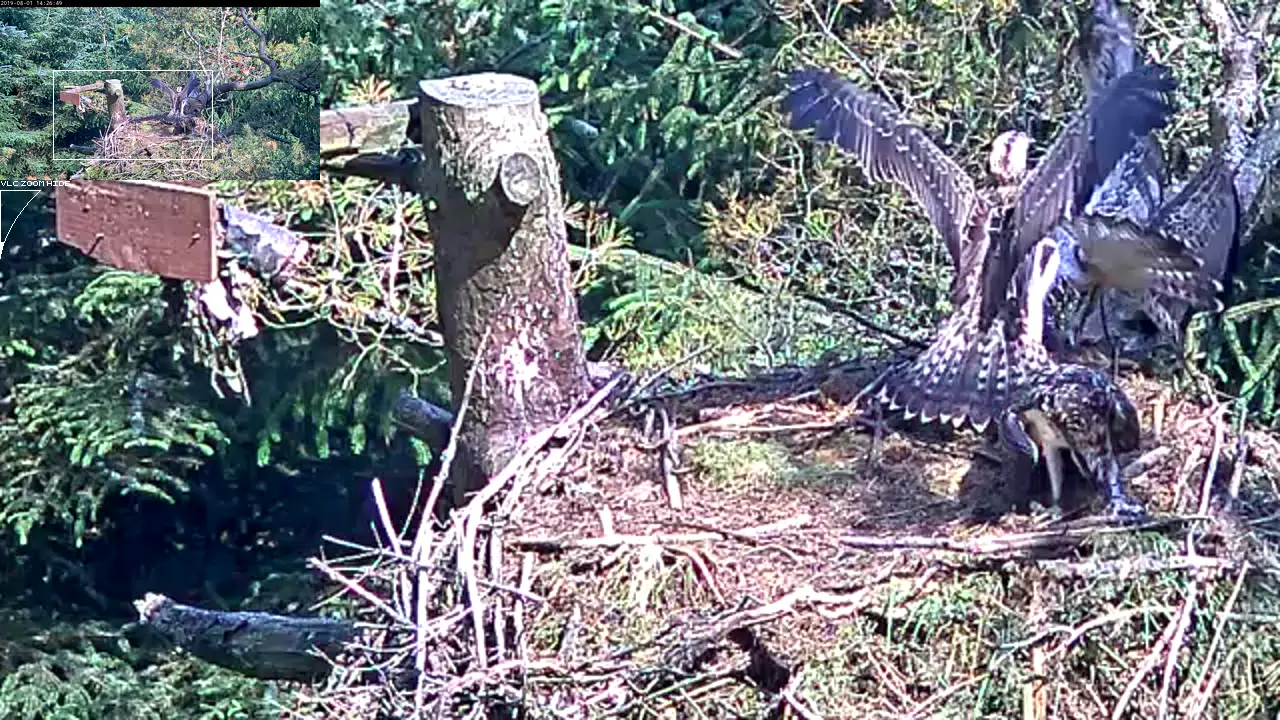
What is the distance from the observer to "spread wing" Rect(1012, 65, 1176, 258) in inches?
135

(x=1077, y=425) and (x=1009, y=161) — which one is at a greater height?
(x=1009, y=161)

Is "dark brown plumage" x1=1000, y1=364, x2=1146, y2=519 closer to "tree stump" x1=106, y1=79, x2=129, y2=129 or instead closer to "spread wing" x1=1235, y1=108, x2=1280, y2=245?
"spread wing" x1=1235, y1=108, x2=1280, y2=245

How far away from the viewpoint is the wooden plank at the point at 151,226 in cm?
401

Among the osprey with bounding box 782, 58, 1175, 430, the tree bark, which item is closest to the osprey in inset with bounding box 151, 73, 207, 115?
the tree bark

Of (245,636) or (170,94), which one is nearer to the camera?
(245,636)

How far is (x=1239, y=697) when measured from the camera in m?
3.01

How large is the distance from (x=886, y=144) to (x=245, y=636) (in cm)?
208

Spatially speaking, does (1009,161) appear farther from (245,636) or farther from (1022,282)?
(245,636)

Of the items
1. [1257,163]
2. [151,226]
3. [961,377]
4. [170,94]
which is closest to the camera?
[961,377]

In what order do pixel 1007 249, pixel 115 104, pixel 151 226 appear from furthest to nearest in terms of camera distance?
1. pixel 115 104
2. pixel 151 226
3. pixel 1007 249

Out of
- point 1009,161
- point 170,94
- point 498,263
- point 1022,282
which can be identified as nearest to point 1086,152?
point 1009,161

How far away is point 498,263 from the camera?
3.63 m

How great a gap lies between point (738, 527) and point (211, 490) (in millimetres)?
4650

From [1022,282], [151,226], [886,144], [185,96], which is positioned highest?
[886,144]
